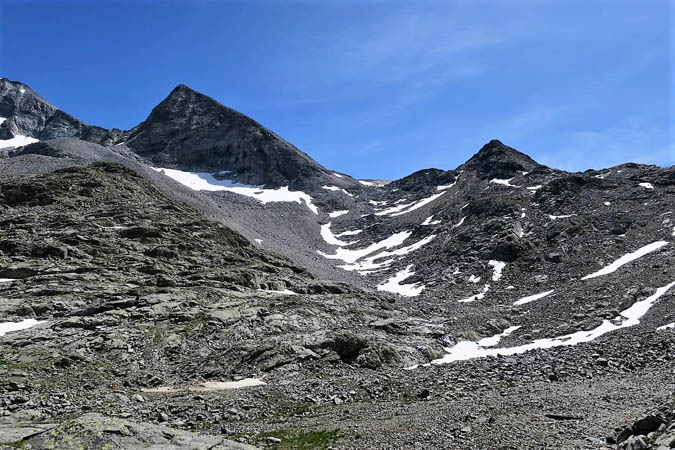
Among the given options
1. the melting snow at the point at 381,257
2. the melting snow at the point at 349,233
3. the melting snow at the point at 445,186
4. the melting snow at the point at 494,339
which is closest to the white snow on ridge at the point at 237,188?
the melting snow at the point at 349,233

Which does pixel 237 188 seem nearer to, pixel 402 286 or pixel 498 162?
pixel 498 162

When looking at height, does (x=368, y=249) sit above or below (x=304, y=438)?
above

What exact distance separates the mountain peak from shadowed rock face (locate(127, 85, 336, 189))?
51437mm

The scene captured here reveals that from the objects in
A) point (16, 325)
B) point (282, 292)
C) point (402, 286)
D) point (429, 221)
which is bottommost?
point (16, 325)

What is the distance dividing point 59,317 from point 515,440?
34396 mm

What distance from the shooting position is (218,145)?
16688 centimetres

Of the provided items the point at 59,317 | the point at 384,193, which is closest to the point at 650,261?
the point at 59,317

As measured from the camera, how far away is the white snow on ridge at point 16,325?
33094mm

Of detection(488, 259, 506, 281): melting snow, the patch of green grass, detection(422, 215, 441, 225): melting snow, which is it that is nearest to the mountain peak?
detection(422, 215, 441, 225): melting snow

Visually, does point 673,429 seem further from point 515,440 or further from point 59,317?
→ point 59,317

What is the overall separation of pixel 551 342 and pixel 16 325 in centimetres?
4144

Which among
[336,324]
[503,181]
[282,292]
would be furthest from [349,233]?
[336,324]

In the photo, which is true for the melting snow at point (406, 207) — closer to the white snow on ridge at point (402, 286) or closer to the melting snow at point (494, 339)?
the white snow on ridge at point (402, 286)

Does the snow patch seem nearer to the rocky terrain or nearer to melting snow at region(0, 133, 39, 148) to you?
the rocky terrain
